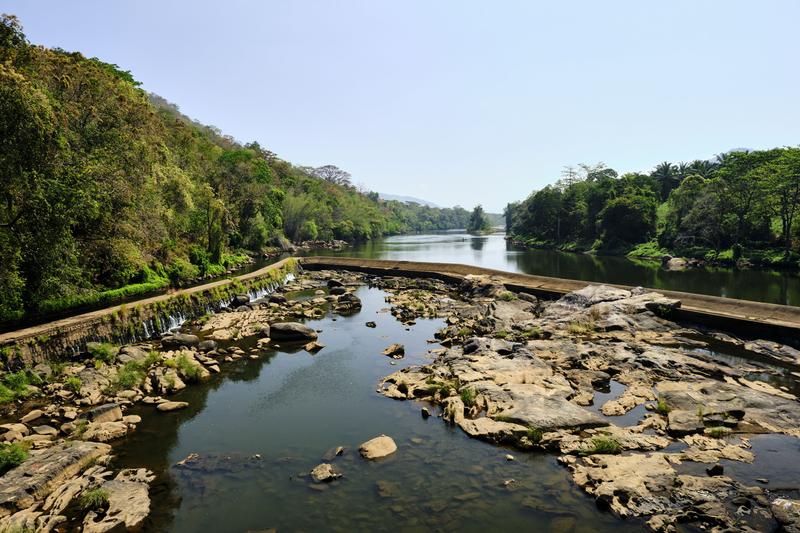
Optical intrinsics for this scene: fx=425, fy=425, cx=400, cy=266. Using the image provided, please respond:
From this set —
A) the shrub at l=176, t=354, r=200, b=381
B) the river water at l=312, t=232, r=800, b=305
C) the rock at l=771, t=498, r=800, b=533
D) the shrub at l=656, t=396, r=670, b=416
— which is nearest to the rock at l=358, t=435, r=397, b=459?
the rock at l=771, t=498, r=800, b=533

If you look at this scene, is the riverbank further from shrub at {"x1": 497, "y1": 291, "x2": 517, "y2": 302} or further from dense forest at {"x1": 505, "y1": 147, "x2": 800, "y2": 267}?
shrub at {"x1": 497, "y1": 291, "x2": 517, "y2": 302}

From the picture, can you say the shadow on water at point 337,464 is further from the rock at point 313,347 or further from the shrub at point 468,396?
the rock at point 313,347

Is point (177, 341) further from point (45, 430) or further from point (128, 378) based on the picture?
point (45, 430)

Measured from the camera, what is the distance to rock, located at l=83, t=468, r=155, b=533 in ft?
33.2

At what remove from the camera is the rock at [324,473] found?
479 inches

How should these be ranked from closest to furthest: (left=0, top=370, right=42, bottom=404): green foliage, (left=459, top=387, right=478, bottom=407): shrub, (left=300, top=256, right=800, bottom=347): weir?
1. (left=0, top=370, right=42, bottom=404): green foliage
2. (left=459, top=387, right=478, bottom=407): shrub
3. (left=300, top=256, right=800, bottom=347): weir

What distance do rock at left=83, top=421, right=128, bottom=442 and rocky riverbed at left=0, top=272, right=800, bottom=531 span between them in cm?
5

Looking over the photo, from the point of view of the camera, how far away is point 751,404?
15.7 metres

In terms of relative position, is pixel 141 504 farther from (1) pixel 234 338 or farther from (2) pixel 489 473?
(1) pixel 234 338

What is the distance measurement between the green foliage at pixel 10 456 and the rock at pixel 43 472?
17 cm

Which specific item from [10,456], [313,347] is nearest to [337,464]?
[10,456]

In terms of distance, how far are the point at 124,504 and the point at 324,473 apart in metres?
5.07

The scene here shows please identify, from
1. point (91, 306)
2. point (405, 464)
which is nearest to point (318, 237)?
point (91, 306)

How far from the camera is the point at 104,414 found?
1517 centimetres
